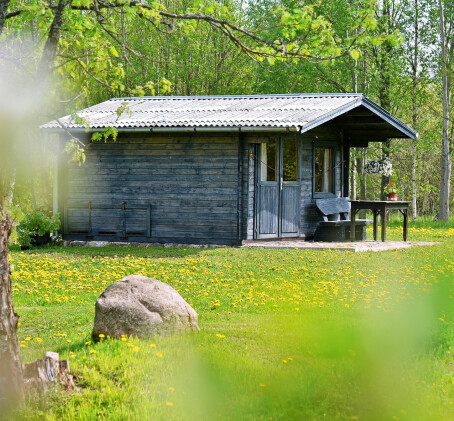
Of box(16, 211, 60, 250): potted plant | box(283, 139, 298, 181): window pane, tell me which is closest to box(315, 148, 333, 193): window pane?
box(283, 139, 298, 181): window pane

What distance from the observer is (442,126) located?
3155 centimetres

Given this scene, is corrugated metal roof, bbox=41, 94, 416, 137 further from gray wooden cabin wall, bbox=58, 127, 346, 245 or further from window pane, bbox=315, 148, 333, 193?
window pane, bbox=315, 148, 333, 193

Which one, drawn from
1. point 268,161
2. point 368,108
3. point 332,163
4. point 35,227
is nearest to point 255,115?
point 268,161

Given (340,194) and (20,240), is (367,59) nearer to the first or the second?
(340,194)

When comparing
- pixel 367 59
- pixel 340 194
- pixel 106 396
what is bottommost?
pixel 106 396

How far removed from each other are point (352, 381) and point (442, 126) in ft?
90.2

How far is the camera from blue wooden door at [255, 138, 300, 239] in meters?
18.0

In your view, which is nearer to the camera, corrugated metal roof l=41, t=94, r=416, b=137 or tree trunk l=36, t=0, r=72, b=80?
tree trunk l=36, t=0, r=72, b=80

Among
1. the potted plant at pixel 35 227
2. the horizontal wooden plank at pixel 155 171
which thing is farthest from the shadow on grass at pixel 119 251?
the horizontal wooden plank at pixel 155 171

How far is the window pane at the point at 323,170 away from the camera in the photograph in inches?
789

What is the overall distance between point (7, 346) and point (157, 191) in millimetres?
13481

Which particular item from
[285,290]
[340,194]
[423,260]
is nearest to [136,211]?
[340,194]

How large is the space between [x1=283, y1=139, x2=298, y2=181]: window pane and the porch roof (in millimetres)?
858

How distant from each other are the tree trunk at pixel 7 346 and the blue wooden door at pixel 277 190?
12.9 m
